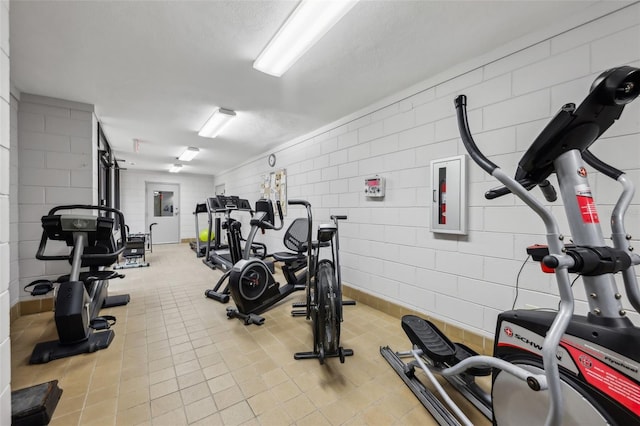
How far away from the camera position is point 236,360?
1.97 meters

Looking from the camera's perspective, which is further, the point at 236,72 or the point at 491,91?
the point at 236,72

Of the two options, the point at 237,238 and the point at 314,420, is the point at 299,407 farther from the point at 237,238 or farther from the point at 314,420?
the point at 237,238

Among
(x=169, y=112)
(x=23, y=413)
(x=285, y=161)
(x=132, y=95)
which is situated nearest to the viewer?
(x=23, y=413)

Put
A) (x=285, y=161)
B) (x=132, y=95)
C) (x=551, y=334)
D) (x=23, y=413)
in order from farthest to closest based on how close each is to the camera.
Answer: (x=285, y=161) < (x=132, y=95) < (x=23, y=413) < (x=551, y=334)

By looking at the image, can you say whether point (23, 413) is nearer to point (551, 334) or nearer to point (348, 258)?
point (551, 334)

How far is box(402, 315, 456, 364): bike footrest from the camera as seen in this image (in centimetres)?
156

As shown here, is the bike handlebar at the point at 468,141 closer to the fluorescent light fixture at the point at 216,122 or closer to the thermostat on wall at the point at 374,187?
the thermostat on wall at the point at 374,187

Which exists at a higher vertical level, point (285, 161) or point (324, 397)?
point (285, 161)

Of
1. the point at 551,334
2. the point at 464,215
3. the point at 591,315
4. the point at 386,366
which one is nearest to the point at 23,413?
the point at 386,366

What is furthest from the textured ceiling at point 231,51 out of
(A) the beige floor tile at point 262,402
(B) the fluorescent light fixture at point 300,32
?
(A) the beige floor tile at point 262,402

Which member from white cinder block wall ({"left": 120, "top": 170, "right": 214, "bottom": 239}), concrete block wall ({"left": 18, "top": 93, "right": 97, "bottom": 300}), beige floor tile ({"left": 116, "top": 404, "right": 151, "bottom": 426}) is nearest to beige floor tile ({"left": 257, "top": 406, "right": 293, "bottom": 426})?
beige floor tile ({"left": 116, "top": 404, "right": 151, "bottom": 426})

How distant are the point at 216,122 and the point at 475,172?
3439 millimetres

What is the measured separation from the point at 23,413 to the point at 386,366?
2196 mm

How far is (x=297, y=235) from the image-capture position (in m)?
3.43
